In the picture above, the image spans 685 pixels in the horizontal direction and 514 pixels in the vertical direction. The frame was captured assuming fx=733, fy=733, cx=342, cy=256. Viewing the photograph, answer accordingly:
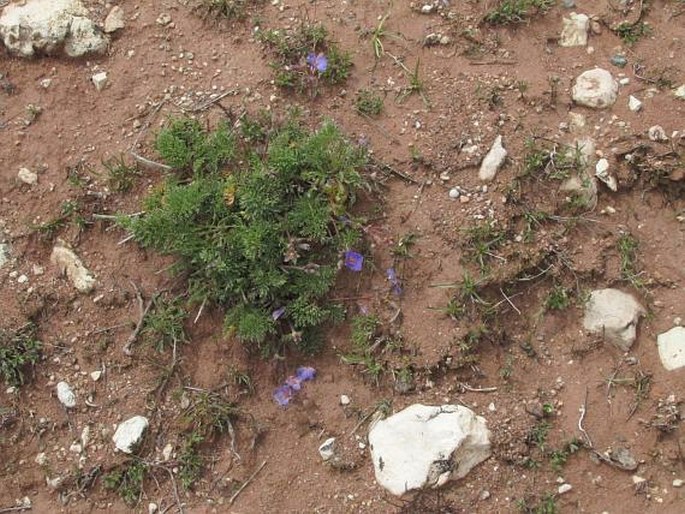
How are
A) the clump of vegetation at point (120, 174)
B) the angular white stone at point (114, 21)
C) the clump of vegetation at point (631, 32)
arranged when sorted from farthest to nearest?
the angular white stone at point (114, 21)
the clump of vegetation at point (631, 32)
the clump of vegetation at point (120, 174)

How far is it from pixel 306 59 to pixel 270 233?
4.04 ft

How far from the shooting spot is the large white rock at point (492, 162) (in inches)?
171

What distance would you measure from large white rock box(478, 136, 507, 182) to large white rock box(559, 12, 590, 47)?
0.91 meters

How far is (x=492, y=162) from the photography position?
4332mm

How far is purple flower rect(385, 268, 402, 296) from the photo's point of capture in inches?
167

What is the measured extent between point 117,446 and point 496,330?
224 centimetres

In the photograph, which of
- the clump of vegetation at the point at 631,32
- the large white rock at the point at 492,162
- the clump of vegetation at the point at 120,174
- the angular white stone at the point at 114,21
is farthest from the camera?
the angular white stone at the point at 114,21

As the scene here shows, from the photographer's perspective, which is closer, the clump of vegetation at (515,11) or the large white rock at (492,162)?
the large white rock at (492,162)

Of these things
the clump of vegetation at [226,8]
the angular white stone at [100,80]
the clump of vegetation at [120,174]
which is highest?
the clump of vegetation at [226,8]

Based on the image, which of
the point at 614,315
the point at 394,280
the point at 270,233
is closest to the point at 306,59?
the point at 270,233

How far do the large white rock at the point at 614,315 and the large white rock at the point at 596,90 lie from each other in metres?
1.17

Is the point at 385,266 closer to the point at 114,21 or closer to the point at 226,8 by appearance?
the point at 226,8

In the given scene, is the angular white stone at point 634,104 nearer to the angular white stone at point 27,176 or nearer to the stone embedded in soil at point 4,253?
the angular white stone at point 27,176

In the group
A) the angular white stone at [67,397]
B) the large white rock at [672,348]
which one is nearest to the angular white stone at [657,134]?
the large white rock at [672,348]
